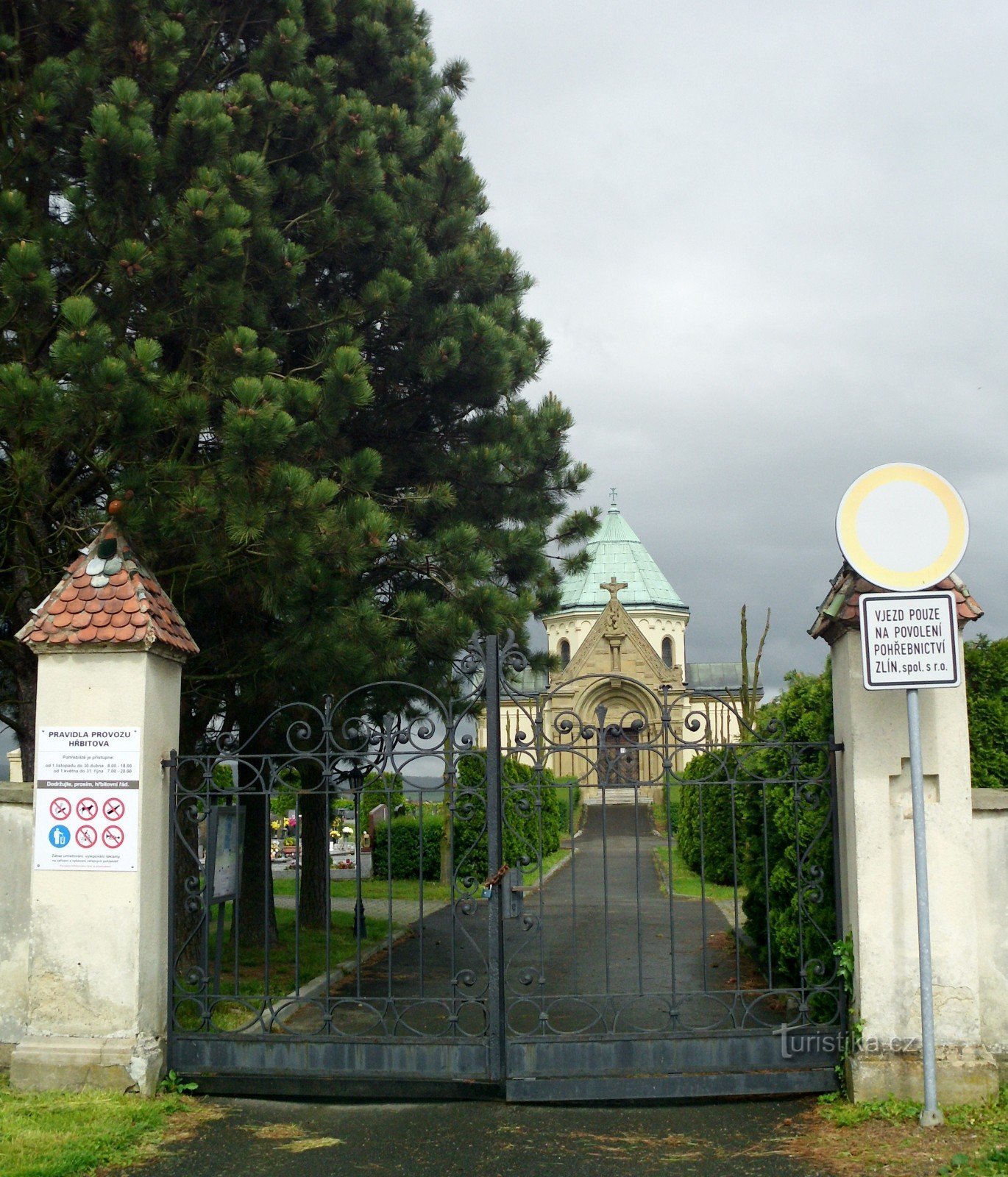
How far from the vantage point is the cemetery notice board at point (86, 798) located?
695 centimetres

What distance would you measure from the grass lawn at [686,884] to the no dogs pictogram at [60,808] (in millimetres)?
11748

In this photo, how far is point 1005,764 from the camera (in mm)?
7266

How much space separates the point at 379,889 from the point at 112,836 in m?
16.0

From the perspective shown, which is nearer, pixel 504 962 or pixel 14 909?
pixel 504 962

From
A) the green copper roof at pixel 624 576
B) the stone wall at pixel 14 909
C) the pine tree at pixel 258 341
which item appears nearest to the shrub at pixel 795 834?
the pine tree at pixel 258 341

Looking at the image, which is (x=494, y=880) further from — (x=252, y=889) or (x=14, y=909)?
(x=252, y=889)

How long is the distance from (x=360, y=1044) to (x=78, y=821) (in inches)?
85.1

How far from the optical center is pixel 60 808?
7027mm

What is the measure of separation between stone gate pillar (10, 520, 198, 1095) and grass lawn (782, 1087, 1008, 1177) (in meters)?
3.83

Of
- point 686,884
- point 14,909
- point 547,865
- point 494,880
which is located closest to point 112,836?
point 14,909

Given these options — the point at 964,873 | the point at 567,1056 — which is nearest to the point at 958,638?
the point at 964,873

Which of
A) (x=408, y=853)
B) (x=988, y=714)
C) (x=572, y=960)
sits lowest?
(x=408, y=853)

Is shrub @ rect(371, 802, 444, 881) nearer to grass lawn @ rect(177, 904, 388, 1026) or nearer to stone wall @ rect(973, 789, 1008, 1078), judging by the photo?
grass lawn @ rect(177, 904, 388, 1026)

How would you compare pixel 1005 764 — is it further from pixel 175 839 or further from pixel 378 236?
pixel 378 236
